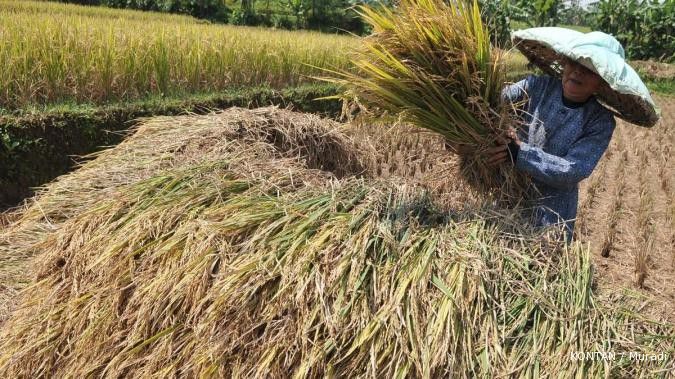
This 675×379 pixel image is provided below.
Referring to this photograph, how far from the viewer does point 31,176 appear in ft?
13.7

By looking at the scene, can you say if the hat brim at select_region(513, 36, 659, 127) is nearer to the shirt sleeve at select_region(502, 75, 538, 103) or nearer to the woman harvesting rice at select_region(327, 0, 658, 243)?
the woman harvesting rice at select_region(327, 0, 658, 243)

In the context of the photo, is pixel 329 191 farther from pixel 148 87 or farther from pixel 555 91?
pixel 148 87

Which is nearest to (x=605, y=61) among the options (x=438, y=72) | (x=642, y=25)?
(x=438, y=72)

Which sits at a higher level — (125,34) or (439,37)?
(439,37)

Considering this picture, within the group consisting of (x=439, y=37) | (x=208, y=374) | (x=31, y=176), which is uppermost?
(x=439, y=37)

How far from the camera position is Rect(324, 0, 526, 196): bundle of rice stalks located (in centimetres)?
177

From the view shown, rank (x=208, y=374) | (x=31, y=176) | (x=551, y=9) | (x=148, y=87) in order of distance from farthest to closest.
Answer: (x=551, y=9) → (x=148, y=87) → (x=31, y=176) → (x=208, y=374)

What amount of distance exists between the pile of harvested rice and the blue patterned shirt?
0.85 feet

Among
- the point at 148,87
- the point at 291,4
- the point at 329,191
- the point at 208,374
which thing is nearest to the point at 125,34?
the point at 148,87

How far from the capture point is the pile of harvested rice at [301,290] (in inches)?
53.2

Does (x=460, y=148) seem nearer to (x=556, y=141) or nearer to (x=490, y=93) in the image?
(x=490, y=93)

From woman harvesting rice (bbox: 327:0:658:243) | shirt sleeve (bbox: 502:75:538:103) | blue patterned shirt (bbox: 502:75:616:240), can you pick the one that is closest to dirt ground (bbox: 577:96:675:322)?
blue patterned shirt (bbox: 502:75:616:240)

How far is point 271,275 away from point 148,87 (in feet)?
14.4

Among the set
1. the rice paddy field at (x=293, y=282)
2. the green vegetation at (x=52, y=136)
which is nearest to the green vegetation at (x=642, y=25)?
the green vegetation at (x=52, y=136)
